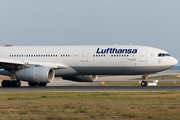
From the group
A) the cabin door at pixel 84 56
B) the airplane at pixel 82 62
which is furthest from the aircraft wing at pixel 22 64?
the cabin door at pixel 84 56

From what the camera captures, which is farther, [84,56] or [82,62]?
[84,56]

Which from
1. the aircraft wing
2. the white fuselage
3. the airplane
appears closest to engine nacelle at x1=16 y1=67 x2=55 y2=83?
the airplane

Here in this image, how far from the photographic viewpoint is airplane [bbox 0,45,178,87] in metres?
32.0

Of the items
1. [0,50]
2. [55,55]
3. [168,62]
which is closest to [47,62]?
[55,55]

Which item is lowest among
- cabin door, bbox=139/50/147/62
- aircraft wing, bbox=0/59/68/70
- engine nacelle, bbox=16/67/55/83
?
engine nacelle, bbox=16/67/55/83

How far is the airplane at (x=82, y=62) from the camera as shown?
3195 centimetres

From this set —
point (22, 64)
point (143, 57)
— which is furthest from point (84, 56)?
point (22, 64)

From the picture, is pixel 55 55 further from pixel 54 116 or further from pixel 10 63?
pixel 54 116

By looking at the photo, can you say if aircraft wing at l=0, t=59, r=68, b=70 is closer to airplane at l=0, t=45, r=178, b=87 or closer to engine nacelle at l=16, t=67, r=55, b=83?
airplane at l=0, t=45, r=178, b=87

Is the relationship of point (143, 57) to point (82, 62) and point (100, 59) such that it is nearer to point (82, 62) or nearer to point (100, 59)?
point (100, 59)

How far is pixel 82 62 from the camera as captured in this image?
111 ft

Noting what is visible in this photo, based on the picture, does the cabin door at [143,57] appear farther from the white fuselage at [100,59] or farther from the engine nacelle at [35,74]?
the engine nacelle at [35,74]

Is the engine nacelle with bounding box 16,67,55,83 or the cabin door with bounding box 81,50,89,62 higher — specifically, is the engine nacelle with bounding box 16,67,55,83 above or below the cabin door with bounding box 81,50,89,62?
below

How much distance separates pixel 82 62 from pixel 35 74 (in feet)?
18.3
